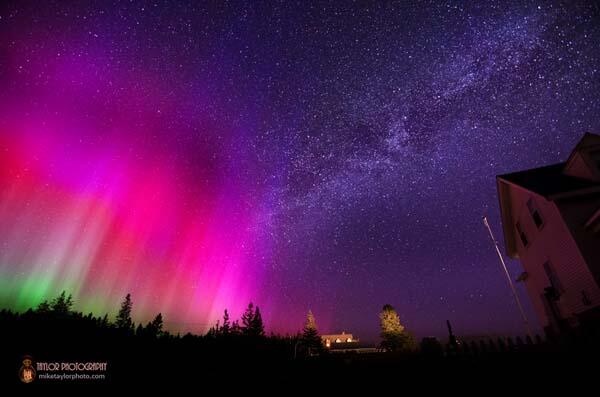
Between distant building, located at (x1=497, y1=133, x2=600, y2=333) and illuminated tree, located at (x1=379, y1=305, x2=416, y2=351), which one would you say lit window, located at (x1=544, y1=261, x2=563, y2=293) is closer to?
distant building, located at (x1=497, y1=133, x2=600, y2=333)

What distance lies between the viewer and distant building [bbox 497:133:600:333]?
1316 cm

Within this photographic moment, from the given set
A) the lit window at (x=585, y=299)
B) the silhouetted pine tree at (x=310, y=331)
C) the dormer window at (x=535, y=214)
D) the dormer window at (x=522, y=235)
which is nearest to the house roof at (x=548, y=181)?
the dormer window at (x=535, y=214)

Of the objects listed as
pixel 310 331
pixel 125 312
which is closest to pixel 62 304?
pixel 125 312

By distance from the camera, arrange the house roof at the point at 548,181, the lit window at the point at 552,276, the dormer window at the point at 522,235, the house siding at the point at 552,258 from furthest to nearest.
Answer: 1. the dormer window at the point at 522,235
2. the lit window at the point at 552,276
3. the house roof at the point at 548,181
4. the house siding at the point at 552,258

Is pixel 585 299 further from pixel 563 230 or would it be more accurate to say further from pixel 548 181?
pixel 548 181

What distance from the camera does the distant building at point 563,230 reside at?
43.2 ft

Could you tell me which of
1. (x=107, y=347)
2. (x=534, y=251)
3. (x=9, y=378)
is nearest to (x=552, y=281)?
(x=534, y=251)

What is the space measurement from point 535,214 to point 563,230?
3.03 metres

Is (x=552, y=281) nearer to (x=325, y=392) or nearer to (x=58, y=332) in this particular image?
(x=325, y=392)

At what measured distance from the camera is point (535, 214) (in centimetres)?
1691

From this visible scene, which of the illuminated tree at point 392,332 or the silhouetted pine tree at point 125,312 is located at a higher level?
the silhouetted pine tree at point 125,312

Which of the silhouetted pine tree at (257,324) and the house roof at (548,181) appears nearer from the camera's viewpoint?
the house roof at (548,181)

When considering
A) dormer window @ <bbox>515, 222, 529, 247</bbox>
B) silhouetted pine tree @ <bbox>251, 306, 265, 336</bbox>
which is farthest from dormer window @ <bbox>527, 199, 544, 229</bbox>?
silhouetted pine tree @ <bbox>251, 306, 265, 336</bbox>

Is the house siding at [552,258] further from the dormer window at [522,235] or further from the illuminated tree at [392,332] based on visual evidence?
the illuminated tree at [392,332]
